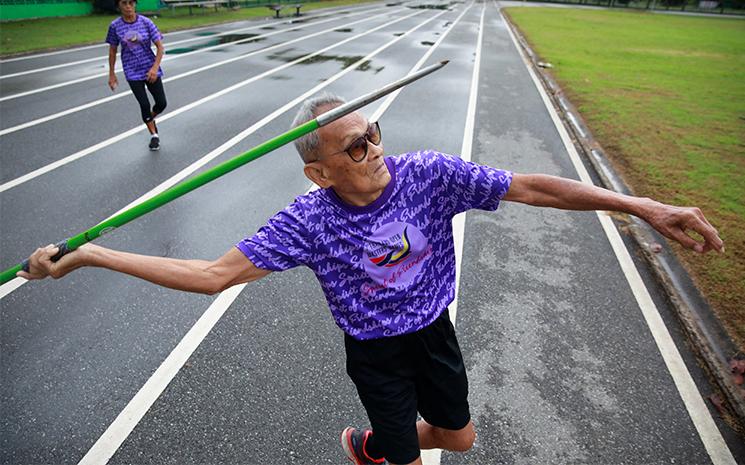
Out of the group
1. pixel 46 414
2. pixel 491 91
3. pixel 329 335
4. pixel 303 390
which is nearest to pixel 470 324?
pixel 329 335

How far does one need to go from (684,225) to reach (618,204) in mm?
229

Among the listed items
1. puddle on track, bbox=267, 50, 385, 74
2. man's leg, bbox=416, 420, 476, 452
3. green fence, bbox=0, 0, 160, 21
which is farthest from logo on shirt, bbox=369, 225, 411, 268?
green fence, bbox=0, 0, 160, 21

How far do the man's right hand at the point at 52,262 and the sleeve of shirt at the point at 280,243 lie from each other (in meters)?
0.58

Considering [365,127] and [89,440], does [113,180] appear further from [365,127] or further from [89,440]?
[365,127]

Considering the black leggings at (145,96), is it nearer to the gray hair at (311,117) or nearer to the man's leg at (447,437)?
the gray hair at (311,117)

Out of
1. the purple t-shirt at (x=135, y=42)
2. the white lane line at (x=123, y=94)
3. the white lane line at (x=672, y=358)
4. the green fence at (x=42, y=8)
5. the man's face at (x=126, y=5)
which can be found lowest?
the white lane line at (x=672, y=358)

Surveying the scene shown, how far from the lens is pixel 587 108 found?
973cm

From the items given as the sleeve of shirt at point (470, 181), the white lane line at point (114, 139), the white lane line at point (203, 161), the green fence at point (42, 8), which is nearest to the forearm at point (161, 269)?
the sleeve of shirt at point (470, 181)

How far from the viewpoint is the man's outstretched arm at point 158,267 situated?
165cm

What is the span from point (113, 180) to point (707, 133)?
10.0 meters

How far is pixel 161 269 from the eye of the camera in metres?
1.71

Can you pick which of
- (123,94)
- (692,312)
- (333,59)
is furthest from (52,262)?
(333,59)

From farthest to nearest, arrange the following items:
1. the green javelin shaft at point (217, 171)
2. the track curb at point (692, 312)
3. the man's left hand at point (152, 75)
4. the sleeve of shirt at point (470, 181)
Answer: the man's left hand at point (152, 75)
the track curb at point (692, 312)
the sleeve of shirt at point (470, 181)
the green javelin shaft at point (217, 171)

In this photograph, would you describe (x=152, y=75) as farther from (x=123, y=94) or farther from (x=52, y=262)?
(x=52, y=262)
